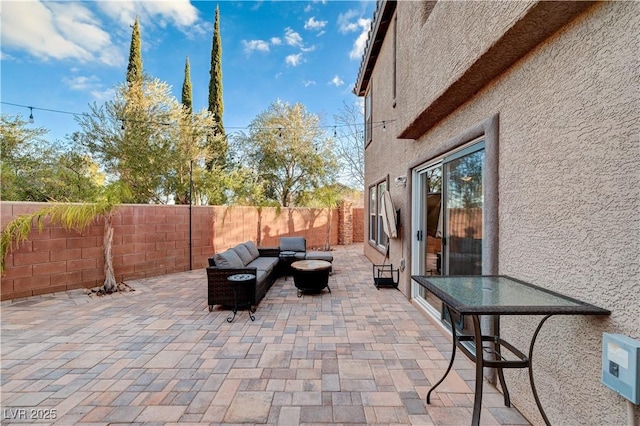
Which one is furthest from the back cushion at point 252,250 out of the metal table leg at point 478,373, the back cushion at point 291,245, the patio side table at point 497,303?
the metal table leg at point 478,373

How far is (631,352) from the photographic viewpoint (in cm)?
139

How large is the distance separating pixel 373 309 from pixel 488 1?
14.3 feet

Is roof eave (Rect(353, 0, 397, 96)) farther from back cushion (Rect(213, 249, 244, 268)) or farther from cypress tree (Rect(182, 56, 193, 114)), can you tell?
cypress tree (Rect(182, 56, 193, 114))

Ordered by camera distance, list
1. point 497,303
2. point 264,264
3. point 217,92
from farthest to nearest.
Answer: point 217,92 < point 264,264 < point 497,303

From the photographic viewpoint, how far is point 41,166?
11.3 m

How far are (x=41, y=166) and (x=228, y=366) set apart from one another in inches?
553

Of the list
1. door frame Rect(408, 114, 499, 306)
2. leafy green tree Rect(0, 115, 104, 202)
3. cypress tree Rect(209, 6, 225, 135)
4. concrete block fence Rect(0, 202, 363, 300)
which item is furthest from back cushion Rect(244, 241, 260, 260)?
cypress tree Rect(209, 6, 225, 135)

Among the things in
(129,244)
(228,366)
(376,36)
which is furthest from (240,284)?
(376,36)

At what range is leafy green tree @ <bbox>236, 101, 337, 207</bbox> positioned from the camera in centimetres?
1548

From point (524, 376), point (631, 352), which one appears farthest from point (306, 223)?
point (631, 352)

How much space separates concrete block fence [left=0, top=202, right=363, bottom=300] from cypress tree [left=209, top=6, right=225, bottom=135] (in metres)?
7.23

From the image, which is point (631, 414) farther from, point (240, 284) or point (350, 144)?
point (350, 144)

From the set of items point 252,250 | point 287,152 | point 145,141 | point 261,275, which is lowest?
point 261,275

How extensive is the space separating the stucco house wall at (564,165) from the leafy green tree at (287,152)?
12.9 metres
